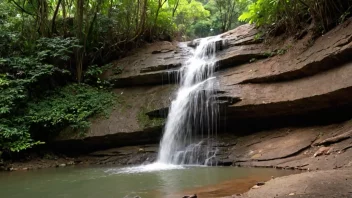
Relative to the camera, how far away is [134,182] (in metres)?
7.43

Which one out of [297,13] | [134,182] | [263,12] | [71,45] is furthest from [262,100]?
[71,45]

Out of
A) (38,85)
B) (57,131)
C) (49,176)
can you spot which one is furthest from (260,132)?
(38,85)

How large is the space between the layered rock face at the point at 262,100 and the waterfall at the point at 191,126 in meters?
0.33

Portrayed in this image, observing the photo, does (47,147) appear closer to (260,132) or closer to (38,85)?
(38,85)

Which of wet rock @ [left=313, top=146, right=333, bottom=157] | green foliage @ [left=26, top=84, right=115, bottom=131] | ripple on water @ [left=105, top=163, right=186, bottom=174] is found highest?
green foliage @ [left=26, top=84, right=115, bottom=131]

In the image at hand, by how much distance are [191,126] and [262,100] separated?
8.12 ft

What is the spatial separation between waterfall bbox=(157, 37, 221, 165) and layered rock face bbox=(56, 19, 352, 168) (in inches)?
12.8

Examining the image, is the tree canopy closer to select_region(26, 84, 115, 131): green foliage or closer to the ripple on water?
select_region(26, 84, 115, 131): green foliage

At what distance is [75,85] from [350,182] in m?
11.2

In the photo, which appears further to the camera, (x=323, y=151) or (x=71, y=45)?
(x=71, y=45)

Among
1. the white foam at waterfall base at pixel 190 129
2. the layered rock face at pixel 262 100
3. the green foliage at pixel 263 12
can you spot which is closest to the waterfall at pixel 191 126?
the white foam at waterfall base at pixel 190 129

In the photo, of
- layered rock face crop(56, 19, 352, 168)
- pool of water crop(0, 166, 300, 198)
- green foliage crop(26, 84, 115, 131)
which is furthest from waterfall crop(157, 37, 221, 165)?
green foliage crop(26, 84, 115, 131)

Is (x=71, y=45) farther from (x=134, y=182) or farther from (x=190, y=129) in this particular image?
(x=134, y=182)

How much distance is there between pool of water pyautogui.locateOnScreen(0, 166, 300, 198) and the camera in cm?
627
